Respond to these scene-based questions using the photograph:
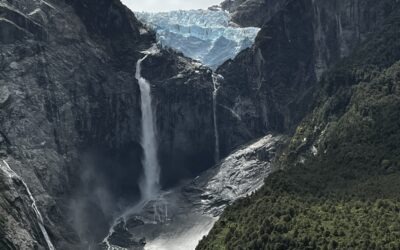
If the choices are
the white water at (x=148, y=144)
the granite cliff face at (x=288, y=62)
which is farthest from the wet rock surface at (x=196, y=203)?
the granite cliff face at (x=288, y=62)

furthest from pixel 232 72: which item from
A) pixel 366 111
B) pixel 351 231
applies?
pixel 351 231

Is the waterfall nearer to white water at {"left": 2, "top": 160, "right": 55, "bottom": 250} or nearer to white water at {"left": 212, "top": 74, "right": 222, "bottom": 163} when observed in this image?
white water at {"left": 212, "top": 74, "right": 222, "bottom": 163}

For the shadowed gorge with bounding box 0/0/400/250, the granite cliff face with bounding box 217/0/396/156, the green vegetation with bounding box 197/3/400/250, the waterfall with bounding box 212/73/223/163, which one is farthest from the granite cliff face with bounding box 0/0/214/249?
the green vegetation with bounding box 197/3/400/250

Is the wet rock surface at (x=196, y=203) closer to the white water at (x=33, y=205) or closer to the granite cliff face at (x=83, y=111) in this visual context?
the granite cliff face at (x=83, y=111)

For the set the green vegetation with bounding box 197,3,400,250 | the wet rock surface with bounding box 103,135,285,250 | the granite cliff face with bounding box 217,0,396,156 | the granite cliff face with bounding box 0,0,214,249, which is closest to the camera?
the green vegetation with bounding box 197,3,400,250

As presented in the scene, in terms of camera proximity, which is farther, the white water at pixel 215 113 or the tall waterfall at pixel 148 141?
the white water at pixel 215 113

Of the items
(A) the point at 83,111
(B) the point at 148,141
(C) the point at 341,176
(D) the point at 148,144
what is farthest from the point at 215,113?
(C) the point at 341,176
